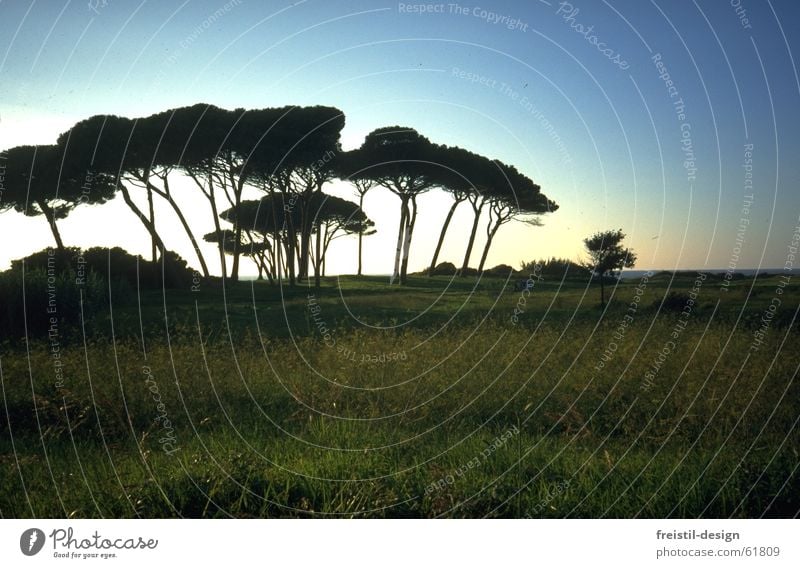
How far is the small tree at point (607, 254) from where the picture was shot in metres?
5.68

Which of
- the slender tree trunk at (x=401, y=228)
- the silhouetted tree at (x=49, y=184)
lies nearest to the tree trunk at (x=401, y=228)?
the slender tree trunk at (x=401, y=228)

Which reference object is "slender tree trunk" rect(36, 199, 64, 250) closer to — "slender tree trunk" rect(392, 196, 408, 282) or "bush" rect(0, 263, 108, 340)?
"bush" rect(0, 263, 108, 340)

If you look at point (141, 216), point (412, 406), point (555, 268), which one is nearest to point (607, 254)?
point (555, 268)

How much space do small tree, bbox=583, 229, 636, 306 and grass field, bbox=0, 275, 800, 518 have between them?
469 mm

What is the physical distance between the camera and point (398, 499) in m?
3.89

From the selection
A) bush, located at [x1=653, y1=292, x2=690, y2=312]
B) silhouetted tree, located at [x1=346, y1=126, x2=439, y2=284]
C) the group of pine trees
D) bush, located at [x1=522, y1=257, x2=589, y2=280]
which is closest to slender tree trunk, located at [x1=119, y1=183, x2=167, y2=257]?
the group of pine trees
